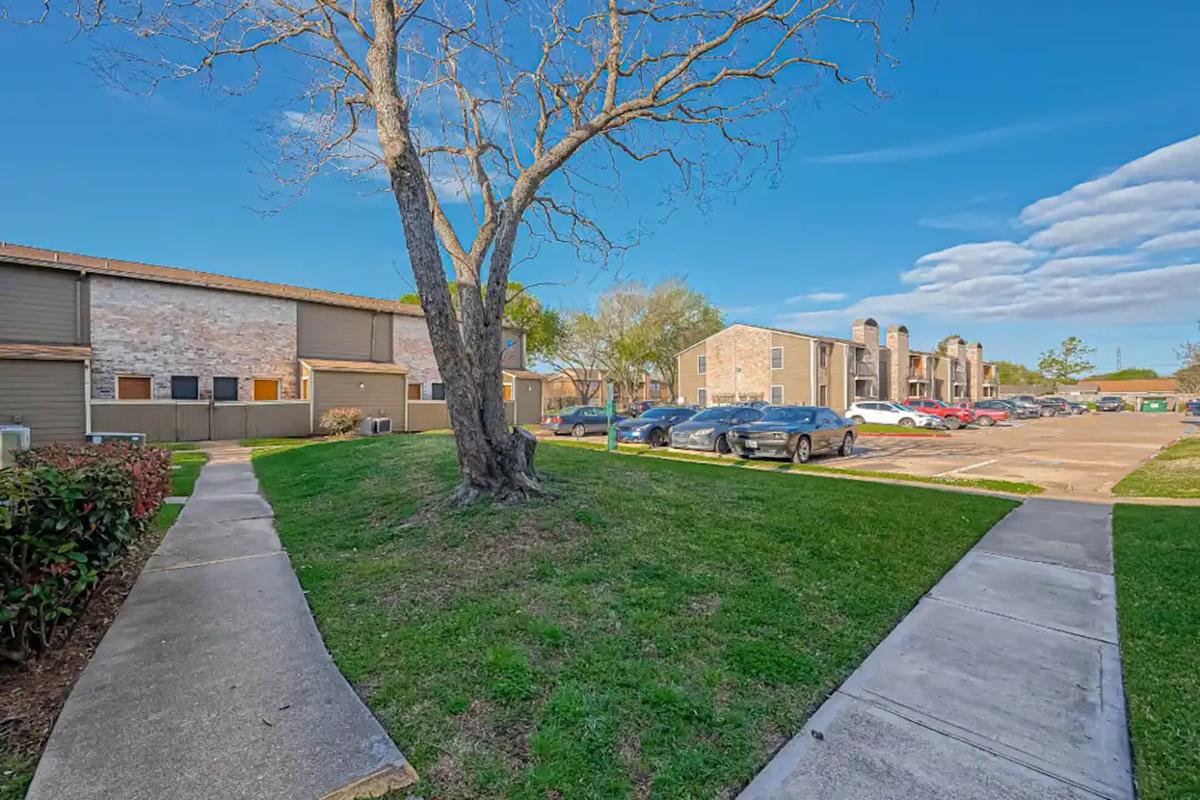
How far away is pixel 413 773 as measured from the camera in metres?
2.27

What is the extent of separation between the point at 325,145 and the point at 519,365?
24.2m

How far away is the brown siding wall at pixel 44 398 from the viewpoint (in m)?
16.1

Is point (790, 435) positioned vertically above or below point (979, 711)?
above

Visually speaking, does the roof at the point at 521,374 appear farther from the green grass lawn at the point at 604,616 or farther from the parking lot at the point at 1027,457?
the green grass lawn at the point at 604,616

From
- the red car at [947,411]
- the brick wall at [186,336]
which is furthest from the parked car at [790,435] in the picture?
the red car at [947,411]

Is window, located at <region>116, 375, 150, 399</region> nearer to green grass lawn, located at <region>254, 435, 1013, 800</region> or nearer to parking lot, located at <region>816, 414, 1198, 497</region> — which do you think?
green grass lawn, located at <region>254, 435, 1013, 800</region>

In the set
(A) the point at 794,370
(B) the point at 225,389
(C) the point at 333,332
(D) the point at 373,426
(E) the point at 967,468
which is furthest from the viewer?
(A) the point at 794,370

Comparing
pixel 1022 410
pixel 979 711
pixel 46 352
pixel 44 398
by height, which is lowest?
pixel 979 711

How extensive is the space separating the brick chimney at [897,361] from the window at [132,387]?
165ft

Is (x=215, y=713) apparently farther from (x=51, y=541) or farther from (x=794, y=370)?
(x=794, y=370)

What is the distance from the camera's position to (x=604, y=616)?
150 inches

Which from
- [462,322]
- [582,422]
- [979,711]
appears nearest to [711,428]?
[582,422]

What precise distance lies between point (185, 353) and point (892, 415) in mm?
33322

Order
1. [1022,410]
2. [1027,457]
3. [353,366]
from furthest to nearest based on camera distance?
[1022,410], [353,366], [1027,457]
